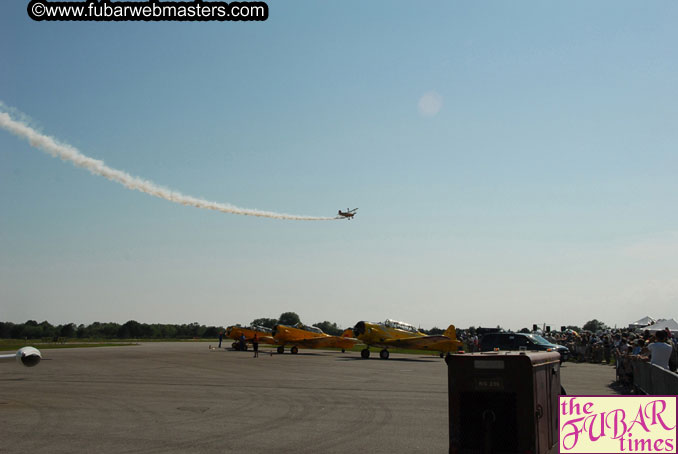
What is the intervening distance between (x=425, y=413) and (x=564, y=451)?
6.90 m

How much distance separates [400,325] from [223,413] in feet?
100

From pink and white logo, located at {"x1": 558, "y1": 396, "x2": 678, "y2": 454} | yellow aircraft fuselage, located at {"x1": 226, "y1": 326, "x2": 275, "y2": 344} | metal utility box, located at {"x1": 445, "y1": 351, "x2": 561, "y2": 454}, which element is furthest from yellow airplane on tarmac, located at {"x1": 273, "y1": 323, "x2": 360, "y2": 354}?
pink and white logo, located at {"x1": 558, "y1": 396, "x2": 678, "y2": 454}

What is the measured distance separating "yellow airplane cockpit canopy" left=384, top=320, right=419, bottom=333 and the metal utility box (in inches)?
1370

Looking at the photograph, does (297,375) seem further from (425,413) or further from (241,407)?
(425,413)

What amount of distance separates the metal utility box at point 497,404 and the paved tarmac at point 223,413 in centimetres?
243

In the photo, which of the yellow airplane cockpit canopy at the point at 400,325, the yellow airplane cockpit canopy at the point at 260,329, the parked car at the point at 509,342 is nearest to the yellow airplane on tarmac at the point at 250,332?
the yellow airplane cockpit canopy at the point at 260,329

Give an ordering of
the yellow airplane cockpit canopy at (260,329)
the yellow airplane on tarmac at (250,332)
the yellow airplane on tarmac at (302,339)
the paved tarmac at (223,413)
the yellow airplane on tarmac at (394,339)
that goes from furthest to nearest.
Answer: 1. the yellow airplane cockpit canopy at (260,329)
2. the yellow airplane on tarmac at (250,332)
3. the yellow airplane on tarmac at (302,339)
4. the yellow airplane on tarmac at (394,339)
5. the paved tarmac at (223,413)

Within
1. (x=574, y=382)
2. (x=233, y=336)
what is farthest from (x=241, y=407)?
(x=233, y=336)

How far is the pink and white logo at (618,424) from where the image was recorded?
6301mm

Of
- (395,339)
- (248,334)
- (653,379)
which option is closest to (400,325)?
(395,339)

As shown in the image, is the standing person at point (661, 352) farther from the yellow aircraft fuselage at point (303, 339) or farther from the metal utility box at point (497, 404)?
the yellow aircraft fuselage at point (303, 339)

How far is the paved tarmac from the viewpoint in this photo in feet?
31.4

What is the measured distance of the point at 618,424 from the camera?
6.39 metres

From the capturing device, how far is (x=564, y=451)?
252 inches
